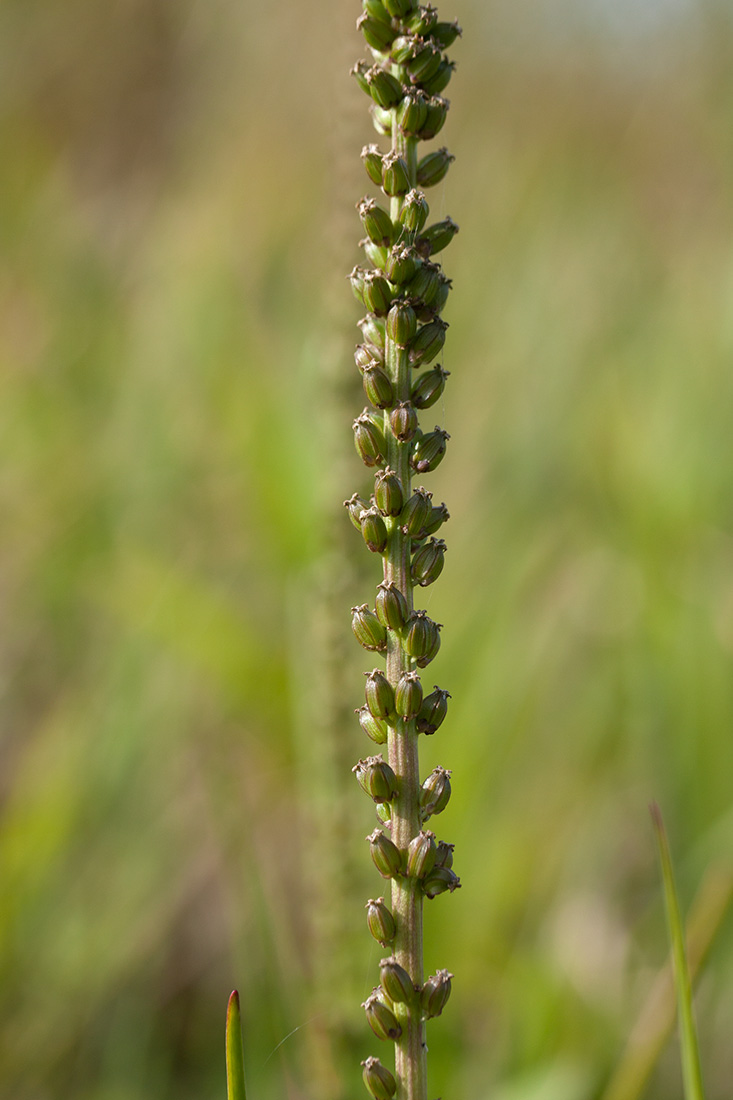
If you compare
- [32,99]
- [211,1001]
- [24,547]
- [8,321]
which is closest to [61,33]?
[32,99]

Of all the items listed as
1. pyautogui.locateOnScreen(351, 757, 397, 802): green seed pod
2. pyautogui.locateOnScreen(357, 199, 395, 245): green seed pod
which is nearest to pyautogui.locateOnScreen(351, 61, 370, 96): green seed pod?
pyautogui.locateOnScreen(357, 199, 395, 245): green seed pod

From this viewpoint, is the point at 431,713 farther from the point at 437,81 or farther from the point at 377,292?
the point at 437,81

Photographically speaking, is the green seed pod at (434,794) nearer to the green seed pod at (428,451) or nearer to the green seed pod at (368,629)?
the green seed pod at (368,629)

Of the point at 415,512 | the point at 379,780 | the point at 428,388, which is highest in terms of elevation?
the point at 428,388

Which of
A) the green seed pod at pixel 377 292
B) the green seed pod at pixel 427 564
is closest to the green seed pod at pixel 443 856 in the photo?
the green seed pod at pixel 427 564

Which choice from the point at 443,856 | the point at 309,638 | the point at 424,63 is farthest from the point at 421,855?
the point at 309,638

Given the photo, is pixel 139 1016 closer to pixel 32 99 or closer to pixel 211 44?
pixel 211 44
